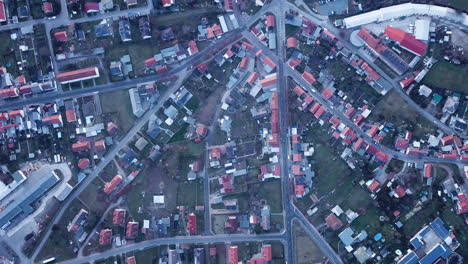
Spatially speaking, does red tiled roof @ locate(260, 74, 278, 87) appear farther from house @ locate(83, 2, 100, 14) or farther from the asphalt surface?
house @ locate(83, 2, 100, 14)

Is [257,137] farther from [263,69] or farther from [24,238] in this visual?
[24,238]

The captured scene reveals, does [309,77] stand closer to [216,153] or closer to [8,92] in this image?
[216,153]

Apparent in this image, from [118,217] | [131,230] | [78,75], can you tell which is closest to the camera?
[131,230]

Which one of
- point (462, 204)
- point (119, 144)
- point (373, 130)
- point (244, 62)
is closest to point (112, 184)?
point (119, 144)

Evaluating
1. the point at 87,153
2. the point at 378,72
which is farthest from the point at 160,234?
the point at 378,72

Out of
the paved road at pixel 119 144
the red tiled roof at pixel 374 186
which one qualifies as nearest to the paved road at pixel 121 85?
the paved road at pixel 119 144

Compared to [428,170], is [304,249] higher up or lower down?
lower down
